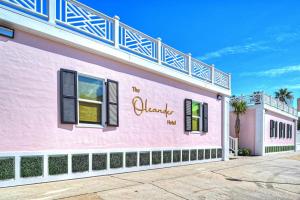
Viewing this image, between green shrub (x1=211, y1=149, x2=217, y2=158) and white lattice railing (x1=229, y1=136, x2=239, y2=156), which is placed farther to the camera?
white lattice railing (x1=229, y1=136, x2=239, y2=156)

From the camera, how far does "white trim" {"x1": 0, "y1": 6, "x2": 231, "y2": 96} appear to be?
7105 mm

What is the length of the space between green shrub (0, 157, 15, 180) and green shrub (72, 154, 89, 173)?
178cm

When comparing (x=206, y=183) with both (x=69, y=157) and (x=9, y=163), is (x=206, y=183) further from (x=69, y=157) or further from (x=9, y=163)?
(x=9, y=163)

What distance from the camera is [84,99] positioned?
897 cm

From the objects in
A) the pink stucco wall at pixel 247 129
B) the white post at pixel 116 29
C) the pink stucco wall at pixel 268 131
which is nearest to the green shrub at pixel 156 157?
the white post at pixel 116 29

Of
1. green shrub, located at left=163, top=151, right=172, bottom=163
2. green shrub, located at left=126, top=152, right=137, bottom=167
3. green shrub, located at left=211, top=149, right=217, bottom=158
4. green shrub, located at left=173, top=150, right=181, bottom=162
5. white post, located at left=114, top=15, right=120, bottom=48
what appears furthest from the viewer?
green shrub, located at left=211, top=149, right=217, bottom=158

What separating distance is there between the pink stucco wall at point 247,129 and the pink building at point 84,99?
37.7ft

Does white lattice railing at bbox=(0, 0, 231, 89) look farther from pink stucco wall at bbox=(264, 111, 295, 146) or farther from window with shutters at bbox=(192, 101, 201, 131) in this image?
pink stucco wall at bbox=(264, 111, 295, 146)

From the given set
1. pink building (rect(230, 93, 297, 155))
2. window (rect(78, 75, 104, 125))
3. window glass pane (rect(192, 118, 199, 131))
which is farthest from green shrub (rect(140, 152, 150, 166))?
pink building (rect(230, 93, 297, 155))

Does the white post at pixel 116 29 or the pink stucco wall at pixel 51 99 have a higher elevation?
the white post at pixel 116 29

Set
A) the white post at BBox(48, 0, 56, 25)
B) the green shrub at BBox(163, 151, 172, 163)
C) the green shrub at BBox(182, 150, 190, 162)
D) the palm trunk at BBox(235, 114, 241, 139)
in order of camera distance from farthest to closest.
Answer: the palm trunk at BBox(235, 114, 241, 139), the green shrub at BBox(182, 150, 190, 162), the green shrub at BBox(163, 151, 172, 163), the white post at BBox(48, 0, 56, 25)

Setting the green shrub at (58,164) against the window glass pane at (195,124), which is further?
the window glass pane at (195,124)

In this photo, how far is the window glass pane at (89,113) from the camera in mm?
8906

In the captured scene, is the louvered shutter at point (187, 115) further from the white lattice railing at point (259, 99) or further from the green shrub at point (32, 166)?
the white lattice railing at point (259, 99)
